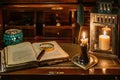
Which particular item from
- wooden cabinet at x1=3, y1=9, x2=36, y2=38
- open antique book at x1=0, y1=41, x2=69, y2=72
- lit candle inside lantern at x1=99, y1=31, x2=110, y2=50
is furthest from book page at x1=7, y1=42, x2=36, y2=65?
wooden cabinet at x1=3, y1=9, x2=36, y2=38

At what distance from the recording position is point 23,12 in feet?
8.40

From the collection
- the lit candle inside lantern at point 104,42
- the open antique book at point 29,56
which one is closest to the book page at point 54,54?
the open antique book at point 29,56

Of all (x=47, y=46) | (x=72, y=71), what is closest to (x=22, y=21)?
(x=47, y=46)

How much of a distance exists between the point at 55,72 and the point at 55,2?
2.83 ft

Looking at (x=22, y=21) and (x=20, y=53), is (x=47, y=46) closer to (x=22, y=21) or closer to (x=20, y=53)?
(x=20, y=53)

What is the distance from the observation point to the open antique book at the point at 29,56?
1.71m

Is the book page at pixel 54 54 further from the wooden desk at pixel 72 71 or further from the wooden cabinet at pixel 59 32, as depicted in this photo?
the wooden cabinet at pixel 59 32

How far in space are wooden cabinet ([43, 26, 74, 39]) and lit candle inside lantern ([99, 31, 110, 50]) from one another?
2.06 ft

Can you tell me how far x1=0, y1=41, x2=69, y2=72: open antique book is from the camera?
1710 millimetres

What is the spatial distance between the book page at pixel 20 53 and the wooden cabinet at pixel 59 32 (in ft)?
2.05

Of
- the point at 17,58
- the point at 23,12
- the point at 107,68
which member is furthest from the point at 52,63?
the point at 23,12

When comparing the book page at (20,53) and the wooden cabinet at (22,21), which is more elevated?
the wooden cabinet at (22,21)

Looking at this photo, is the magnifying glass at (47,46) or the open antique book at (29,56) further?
the magnifying glass at (47,46)

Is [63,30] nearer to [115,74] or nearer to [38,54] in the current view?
[38,54]
